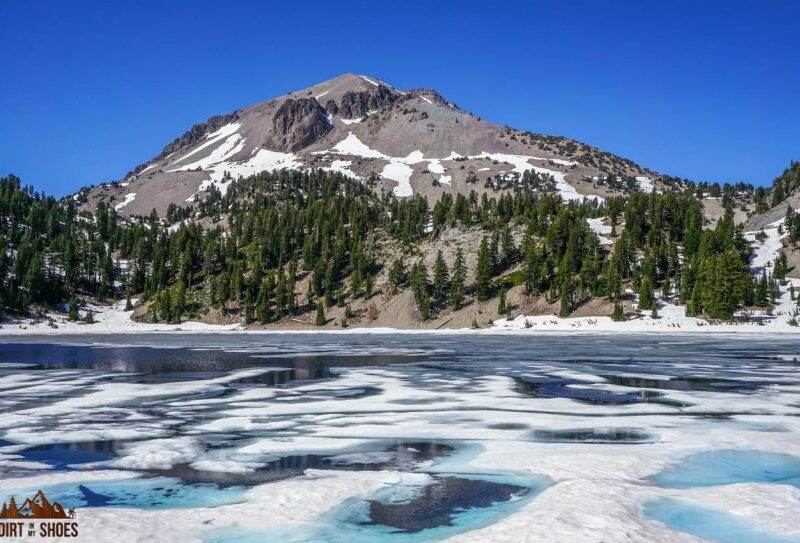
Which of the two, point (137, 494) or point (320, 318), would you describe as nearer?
point (137, 494)

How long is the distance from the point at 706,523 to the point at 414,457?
20.8ft

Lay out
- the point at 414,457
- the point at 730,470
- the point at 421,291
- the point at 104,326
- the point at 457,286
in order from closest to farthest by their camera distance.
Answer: the point at 730,470
the point at 414,457
the point at 457,286
the point at 421,291
the point at 104,326

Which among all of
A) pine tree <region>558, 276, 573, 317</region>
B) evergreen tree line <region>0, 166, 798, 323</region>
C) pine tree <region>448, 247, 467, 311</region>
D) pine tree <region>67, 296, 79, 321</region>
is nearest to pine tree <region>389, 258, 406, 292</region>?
evergreen tree line <region>0, 166, 798, 323</region>

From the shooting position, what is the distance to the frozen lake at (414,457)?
31.3 feet

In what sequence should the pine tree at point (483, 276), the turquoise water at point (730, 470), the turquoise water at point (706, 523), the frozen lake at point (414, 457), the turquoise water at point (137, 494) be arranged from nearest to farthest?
the turquoise water at point (706, 523) → the frozen lake at point (414, 457) → the turquoise water at point (137, 494) → the turquoise water at point (730, 470) → the pine tree at point (483, 276)

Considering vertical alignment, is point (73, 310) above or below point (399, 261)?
below

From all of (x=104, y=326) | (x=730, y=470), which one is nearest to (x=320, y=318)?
(x=104, y=326)

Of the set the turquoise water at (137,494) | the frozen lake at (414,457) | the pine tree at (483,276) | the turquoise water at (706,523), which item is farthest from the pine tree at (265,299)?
the turquoise water at (706,523)

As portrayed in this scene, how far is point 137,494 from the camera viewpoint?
11250 millimetres

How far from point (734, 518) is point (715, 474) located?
10.1 ft

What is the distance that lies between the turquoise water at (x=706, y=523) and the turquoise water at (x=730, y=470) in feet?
4.73

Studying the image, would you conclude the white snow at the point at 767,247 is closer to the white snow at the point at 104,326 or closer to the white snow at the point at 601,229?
the white snow at the point at 601,229

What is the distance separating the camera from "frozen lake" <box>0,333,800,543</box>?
953cm

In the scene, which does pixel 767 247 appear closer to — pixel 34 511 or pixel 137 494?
pixel 137 494
